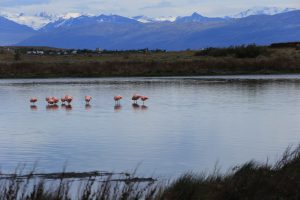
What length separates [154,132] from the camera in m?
20.7

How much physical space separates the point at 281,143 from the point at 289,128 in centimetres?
305

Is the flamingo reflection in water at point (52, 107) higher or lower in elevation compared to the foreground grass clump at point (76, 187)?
lower

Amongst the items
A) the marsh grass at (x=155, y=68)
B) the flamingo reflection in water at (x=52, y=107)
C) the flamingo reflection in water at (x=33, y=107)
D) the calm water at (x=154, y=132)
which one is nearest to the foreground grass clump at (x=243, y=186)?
the calm water at (x=154, y=132)

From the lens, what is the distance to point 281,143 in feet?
59.5

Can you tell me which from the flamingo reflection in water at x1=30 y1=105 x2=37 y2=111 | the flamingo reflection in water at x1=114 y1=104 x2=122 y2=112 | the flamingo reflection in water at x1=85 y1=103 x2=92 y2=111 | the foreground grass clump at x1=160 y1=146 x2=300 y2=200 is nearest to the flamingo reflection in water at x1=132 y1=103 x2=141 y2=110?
the flamingo reflection in water at x1=114 y1=104 x2=122 y2=112

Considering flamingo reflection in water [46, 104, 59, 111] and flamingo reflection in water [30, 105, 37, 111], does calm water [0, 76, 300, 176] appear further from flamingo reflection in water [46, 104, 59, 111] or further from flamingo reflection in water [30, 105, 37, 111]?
flamingo reflection in water [46, 104, 59, 111]

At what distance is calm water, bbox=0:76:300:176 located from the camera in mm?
15898

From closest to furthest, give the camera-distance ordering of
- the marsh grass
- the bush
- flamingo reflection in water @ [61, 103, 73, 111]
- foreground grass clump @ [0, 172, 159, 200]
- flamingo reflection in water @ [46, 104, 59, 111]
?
A: foreground grass clump @ [0, 172, 159, 200] < flamingo reflection in water @ [61, 103, 73, 111] < flamingo reflection in water @ [46, 104, 59, 111] < the marsh grass < the bush

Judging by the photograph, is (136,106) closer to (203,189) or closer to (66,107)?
(66,107)

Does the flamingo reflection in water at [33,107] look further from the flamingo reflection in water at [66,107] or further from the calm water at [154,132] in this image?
the flamingo reflection in water at [66,107]

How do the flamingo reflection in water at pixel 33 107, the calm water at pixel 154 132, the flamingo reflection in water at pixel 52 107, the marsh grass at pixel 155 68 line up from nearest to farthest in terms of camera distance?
1. the calm water at pixel 154 132
2. the flamingo reflection in water at pixel 33 107
3. the flamingo reflection in water at pixel 52 107
4. the marsh grass at pixel 155 68

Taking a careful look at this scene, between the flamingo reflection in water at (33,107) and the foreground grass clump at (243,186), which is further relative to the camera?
the flamingo reflection in water at (33,107)

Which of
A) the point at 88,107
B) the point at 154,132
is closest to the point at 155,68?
the point at 88,107

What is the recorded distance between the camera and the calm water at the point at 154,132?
15.9m
